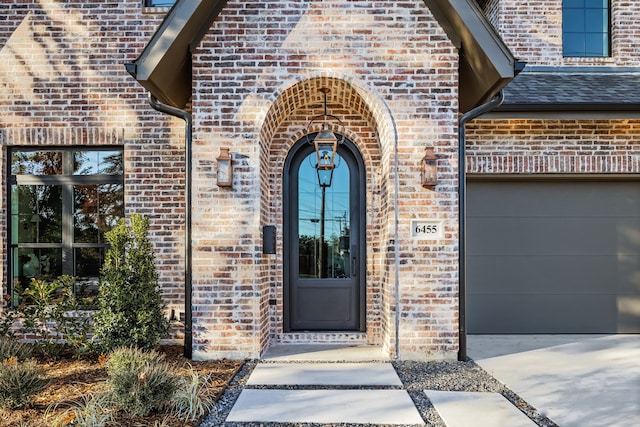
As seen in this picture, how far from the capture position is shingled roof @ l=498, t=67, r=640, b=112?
637cm

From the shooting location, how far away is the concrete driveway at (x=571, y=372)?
4020 mm

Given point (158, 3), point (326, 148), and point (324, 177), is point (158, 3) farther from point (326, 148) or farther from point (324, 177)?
point (324, 177)

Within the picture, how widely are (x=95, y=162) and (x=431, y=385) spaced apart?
15.7 feet

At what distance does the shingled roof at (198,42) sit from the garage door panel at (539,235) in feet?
6.69

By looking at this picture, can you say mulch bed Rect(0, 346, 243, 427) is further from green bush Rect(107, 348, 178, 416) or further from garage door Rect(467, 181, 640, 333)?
garage door Rect(467, 181, 640, 333)

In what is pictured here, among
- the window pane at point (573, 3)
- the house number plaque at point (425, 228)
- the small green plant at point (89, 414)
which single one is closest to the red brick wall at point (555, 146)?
the house number plaque at point (425, 228)

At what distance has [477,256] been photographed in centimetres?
709

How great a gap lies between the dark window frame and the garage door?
16.0ft

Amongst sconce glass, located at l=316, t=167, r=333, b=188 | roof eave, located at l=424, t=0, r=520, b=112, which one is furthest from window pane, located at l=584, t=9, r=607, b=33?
sconce glass, located at l=316, t=167, r=333, b=188

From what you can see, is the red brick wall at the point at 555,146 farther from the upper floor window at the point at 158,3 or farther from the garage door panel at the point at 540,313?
the upper floor window at the point at 158,3

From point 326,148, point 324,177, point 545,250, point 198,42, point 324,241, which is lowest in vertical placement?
point 545,250

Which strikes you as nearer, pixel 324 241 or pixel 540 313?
pixel 324 241

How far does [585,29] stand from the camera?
7773 mm

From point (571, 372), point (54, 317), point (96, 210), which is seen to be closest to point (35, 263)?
point (96, 210)
